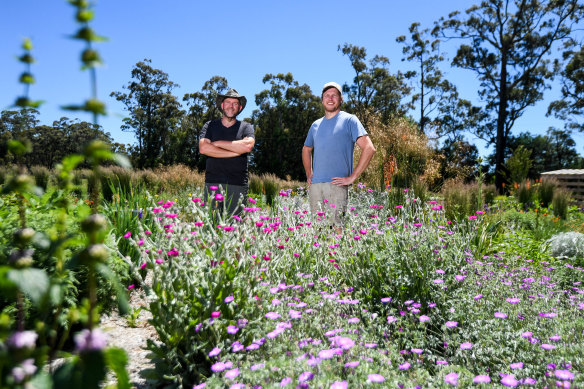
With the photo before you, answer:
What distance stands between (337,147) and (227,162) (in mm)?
1375

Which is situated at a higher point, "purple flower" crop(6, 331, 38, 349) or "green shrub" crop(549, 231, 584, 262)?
"purple flower" crop(6, 331, 38, 349)

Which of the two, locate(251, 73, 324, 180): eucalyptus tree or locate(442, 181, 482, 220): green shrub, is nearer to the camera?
locate(442, 181, 482, 220): green shrub

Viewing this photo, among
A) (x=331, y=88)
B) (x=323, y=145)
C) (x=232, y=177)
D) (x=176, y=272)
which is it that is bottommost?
(x=176, y=272)

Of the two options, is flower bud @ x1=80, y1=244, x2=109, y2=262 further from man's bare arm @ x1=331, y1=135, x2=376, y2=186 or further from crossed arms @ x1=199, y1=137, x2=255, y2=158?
man's bare arm @ x1=331, y1=135, x2=376, y2=186

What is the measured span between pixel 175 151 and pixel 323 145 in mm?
31242

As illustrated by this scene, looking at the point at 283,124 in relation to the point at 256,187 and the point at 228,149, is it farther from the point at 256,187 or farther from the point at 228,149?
the point at 228,149

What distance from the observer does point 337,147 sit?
183 inches

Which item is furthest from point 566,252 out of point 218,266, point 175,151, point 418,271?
point 175,151

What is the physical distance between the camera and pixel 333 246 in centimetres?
403

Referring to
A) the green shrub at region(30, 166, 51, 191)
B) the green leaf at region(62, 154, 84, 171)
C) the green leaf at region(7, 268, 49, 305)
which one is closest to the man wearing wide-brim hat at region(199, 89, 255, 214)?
the green leaf at region(62, 154, 84, 171)

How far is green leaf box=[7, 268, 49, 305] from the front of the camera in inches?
28.6

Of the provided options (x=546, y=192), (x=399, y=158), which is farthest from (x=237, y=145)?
(x=546, y=192)

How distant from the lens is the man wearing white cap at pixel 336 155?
182 inches

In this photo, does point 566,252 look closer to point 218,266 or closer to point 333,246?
point 333,246
